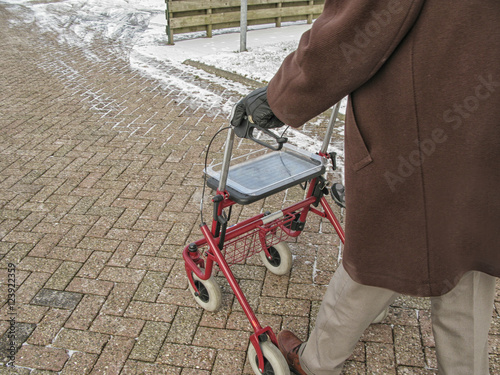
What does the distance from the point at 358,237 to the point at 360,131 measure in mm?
388

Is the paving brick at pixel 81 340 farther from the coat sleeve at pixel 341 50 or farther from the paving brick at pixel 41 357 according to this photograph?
the coat sleeve at pixel 341 50

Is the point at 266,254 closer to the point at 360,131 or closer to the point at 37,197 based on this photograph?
the point at 360,131

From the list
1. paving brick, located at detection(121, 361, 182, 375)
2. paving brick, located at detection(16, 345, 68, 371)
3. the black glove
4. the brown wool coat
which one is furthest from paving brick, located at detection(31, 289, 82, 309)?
the brown wool coat

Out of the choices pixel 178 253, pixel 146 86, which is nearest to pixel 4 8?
pixel 146 86

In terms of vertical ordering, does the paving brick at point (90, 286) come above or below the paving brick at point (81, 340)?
below

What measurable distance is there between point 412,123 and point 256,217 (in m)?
1.23

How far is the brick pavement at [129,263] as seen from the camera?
2.48 metres

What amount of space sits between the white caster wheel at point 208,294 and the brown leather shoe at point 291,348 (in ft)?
1.36

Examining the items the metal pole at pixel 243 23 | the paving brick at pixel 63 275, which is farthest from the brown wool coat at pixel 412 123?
the metal pole at pixel 243 23

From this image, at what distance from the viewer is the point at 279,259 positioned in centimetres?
300

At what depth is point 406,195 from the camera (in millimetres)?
1612

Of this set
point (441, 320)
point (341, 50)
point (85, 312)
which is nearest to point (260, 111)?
point (341, 50)

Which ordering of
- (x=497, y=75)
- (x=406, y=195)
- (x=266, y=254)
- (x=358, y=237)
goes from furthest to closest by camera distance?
1. (x=266, y=254)
2. (x=358, y=237)
3. (x=406, y=195)
4. (x=497, y=75)

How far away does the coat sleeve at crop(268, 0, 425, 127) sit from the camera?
1.38 meters
